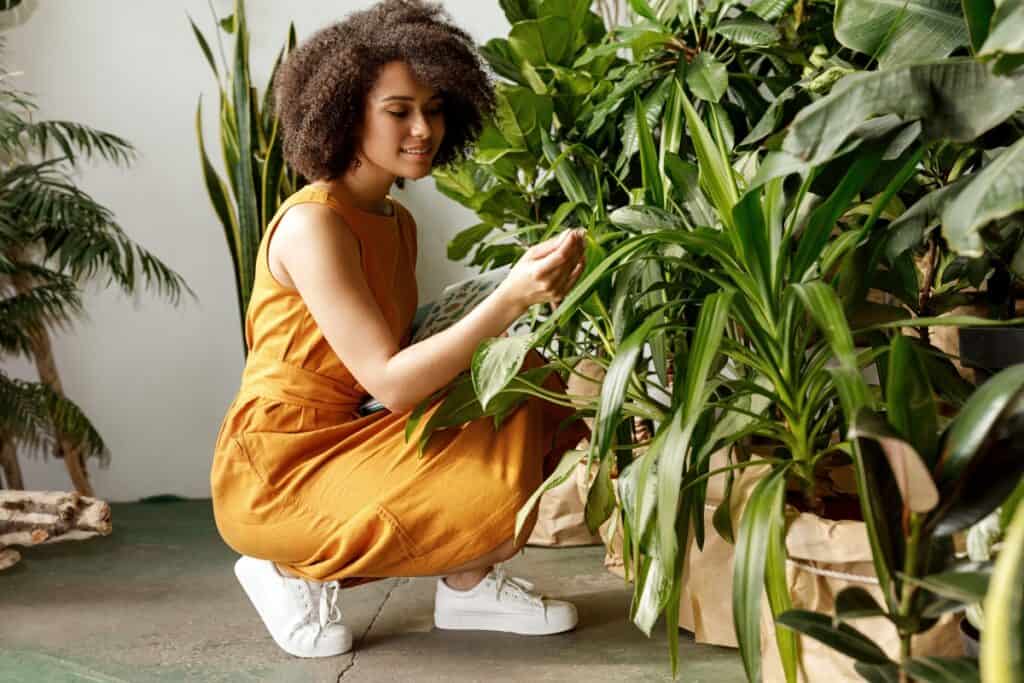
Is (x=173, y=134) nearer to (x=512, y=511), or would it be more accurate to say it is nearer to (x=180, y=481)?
(x=180, y=481)

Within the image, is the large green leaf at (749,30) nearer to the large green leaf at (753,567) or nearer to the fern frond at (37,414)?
the large green leaf at (753,567)

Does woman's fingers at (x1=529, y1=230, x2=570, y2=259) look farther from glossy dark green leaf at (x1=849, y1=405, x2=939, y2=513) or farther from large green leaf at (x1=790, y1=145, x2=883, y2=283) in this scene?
glossy dark green leaf at (x1=849, y1=405, x2=939, y2=513)

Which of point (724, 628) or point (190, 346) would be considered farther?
point (190, 346)

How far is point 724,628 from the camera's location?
6.02ft

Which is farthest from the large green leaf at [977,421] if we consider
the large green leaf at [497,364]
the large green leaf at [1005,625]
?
the large green leaf at [497,364]

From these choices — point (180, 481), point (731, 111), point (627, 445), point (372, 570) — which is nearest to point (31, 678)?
point (372, 570)

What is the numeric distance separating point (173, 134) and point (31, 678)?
5.58 ft

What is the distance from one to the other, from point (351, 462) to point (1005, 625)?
133cm

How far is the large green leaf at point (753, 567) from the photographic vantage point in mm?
1134

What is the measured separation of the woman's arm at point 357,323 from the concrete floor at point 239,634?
0.44m

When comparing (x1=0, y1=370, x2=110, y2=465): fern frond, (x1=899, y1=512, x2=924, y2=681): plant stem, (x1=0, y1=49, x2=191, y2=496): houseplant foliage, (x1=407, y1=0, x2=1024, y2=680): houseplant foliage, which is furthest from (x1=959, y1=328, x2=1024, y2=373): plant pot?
(x1=0, y1=370, x2=110, y2=465): fern frond

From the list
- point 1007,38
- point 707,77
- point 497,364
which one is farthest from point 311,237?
point 1007,38

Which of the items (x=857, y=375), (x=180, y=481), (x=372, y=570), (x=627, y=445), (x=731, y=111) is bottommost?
(x=180, y=481)

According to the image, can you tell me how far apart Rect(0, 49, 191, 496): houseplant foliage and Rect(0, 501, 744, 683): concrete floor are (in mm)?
361
